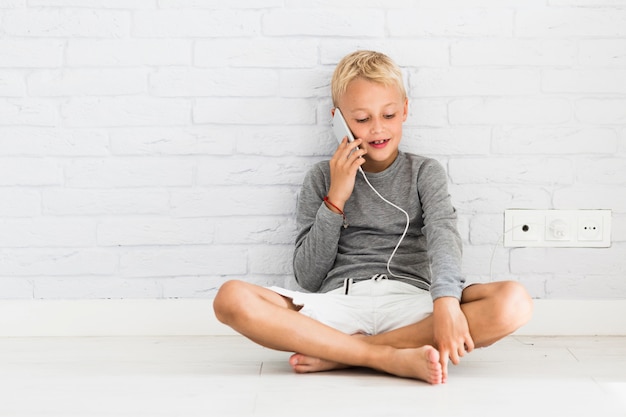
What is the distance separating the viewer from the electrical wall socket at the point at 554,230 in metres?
2.01

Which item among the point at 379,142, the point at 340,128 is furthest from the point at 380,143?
the point at 340,128

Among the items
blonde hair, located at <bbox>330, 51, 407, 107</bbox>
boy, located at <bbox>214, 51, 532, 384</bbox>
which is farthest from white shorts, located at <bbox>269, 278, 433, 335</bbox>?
blonde hair, located at <bbox>330, 51, 407, 107</bbox>

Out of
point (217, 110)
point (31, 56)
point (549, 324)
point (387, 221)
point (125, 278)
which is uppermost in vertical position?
point (31, 56)

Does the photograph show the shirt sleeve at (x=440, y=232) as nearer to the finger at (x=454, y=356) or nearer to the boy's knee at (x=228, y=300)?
the finger at (x=454, y=356)

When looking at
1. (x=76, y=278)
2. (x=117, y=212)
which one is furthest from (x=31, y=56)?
(x=76, y=278)

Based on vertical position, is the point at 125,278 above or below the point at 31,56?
below

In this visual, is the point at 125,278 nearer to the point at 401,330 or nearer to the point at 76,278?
the point at 76,278

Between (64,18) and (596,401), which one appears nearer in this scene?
(596,401)

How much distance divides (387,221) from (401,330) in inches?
12.1

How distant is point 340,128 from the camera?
1.86 metres

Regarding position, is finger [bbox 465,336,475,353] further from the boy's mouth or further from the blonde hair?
the blonde hair

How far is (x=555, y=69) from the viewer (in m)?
1.99

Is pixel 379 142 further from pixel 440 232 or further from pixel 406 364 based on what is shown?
pixel 406 364

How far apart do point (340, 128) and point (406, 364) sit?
62 centimetres
